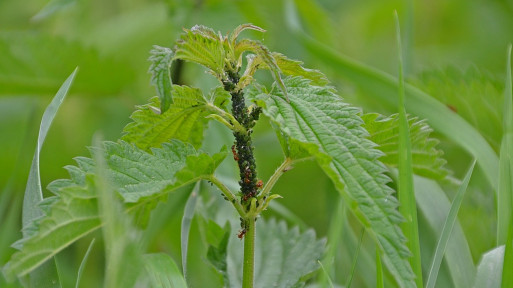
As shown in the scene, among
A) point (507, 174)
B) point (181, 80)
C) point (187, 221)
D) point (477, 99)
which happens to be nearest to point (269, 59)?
point (187, 221)

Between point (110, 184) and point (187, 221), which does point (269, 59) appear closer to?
point (110, 184)

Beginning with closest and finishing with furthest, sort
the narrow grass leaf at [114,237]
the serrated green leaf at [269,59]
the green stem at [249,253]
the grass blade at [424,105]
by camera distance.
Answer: the narrow grass leaf at [114,237], the serrated green leaf at [269,59], the green stem at [249,253], the grass blade at [424,105]

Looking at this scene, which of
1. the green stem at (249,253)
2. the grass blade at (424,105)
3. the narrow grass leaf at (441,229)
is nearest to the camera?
the green stem at (249,253)

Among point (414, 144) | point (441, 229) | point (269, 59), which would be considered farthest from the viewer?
point (441, 229)

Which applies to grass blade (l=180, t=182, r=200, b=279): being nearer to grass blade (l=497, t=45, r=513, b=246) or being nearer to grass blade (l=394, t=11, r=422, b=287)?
grass blade (l=394, t=11, r=422, b=287)

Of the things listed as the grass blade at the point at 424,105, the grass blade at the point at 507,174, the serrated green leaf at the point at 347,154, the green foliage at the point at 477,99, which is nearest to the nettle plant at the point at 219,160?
the serrated green leaf at the point at 347,154

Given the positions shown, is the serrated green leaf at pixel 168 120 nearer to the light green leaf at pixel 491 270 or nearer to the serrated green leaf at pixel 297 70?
the serrated green leaf at pixel 297 70

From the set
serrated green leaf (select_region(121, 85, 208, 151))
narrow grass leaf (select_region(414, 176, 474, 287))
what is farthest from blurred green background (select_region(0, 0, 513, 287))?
serrated green leaf (select_region(121, 85, 208, 151))
